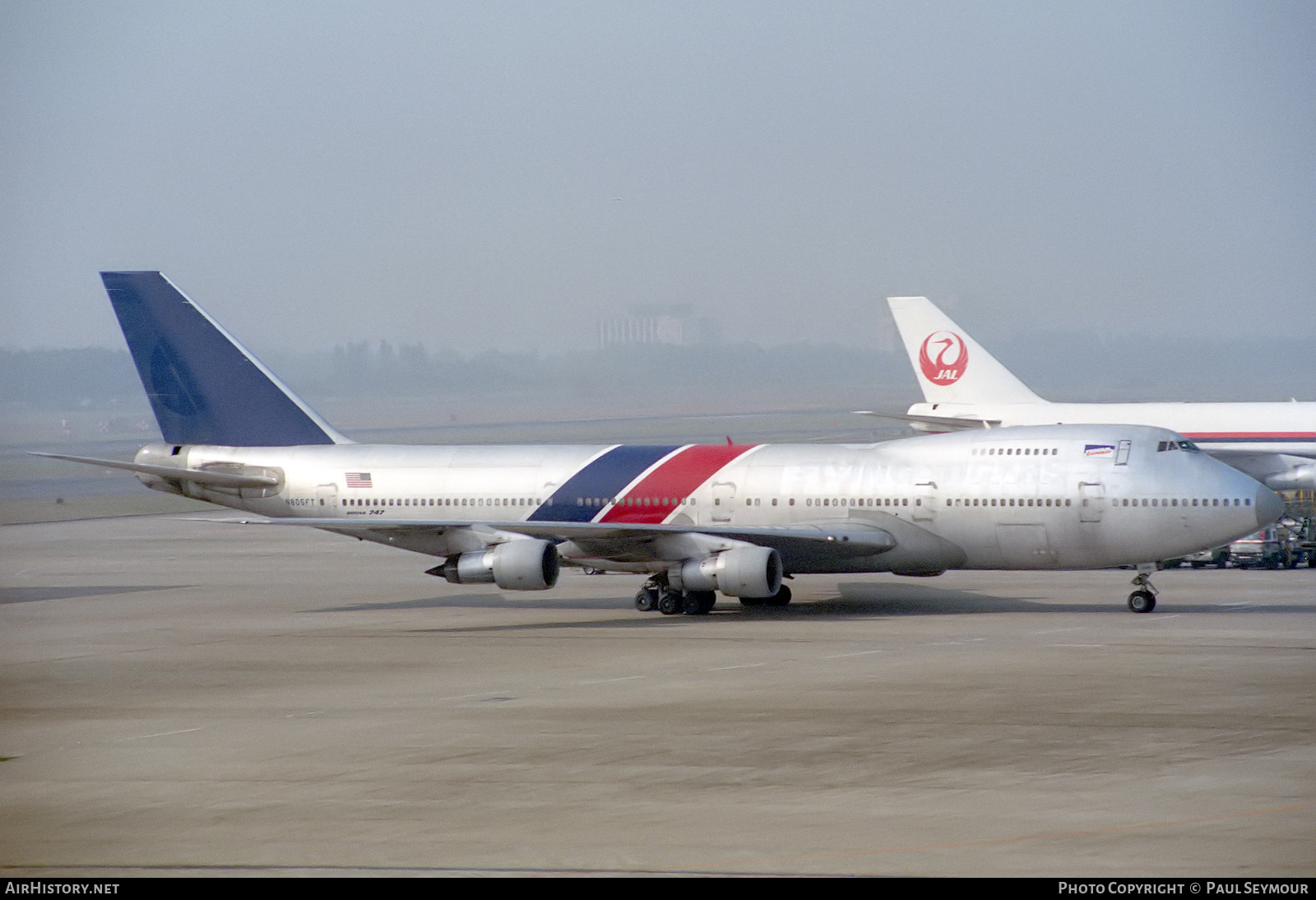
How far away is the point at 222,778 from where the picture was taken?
64.5 feet

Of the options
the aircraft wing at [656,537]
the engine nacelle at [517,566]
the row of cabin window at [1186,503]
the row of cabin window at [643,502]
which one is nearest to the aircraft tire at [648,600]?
the aircraft wing at [656,537]

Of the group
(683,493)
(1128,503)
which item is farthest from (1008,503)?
(683,493)

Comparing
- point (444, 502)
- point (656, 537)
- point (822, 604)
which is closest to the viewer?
point (656, 537)

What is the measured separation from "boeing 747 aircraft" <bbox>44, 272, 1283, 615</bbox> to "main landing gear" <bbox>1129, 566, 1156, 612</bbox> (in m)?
0.04

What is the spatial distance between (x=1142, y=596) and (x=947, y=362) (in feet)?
123

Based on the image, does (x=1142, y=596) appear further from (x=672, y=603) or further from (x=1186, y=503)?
(x=672, y=603)

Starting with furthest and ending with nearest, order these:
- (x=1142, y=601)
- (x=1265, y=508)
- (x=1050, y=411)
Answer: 1. (x=1050, y=411)
2. (x=1142, y=601)
3. (x=1265, y=508)

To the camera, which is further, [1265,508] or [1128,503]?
[1128,503]

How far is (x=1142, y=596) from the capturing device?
37.3 metres

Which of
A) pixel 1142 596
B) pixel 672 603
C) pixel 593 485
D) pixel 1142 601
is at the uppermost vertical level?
pixel 593 485

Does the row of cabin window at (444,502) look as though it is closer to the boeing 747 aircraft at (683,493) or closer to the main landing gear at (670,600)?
the boeing 747 aircraft at (683,493)

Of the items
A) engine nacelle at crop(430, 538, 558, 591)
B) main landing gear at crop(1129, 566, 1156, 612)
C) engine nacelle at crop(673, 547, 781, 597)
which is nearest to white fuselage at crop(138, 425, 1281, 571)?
engine nacelle at crop(430, 538, 558, 591)

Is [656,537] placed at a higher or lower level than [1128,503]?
lower
